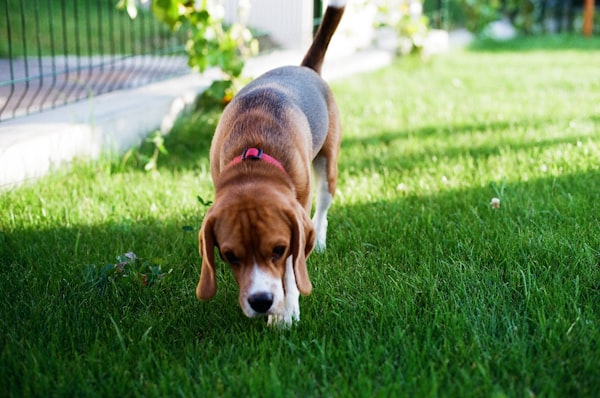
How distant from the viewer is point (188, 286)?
3287mm

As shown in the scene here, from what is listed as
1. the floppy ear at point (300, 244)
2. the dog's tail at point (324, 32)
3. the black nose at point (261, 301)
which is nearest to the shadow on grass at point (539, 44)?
the dog's tail at point (324, 32)

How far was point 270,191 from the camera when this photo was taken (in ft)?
9.18

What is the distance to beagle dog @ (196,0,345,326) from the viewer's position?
2674mm

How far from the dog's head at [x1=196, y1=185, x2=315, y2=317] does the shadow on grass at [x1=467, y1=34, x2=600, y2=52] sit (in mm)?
10819

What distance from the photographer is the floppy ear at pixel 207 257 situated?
107 inches

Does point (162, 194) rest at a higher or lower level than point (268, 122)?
lower

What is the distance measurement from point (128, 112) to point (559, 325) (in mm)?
3653

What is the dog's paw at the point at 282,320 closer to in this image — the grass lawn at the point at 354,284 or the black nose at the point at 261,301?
the grass lawn at the point at 354,284

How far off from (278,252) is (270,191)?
25cm

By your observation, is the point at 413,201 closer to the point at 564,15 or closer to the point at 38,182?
the point at 38,182

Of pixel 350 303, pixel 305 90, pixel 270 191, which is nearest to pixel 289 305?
pixel 350 303

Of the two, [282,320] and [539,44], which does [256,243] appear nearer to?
[282,320]

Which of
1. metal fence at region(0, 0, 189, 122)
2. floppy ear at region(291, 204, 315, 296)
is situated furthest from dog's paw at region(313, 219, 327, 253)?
metal fence at region(0, 0, 189, 122)

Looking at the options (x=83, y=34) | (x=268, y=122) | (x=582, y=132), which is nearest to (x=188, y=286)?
(x=268, y=122)
